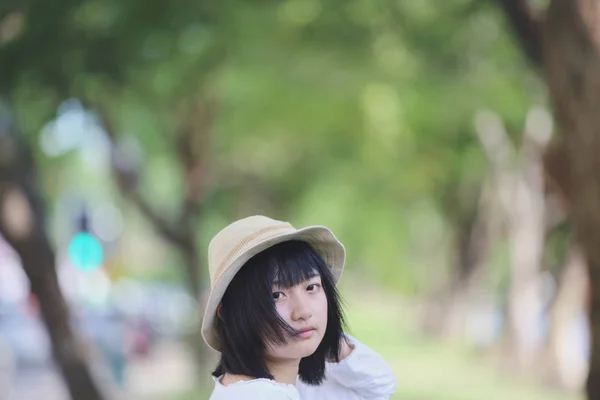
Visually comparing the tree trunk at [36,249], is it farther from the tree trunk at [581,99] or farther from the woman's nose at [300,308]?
the woman's nose at [300,308]

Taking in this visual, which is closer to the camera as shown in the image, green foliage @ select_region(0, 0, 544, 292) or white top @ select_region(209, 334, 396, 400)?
white top @ select_region(209, 334, 396, 400)

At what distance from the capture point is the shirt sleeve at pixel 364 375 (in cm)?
283

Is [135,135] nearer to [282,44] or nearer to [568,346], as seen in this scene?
[282,44]

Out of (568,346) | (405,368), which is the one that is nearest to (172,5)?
(568,346)

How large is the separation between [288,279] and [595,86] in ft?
9.10

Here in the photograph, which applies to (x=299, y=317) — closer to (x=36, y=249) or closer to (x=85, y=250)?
(x=36, y=249)

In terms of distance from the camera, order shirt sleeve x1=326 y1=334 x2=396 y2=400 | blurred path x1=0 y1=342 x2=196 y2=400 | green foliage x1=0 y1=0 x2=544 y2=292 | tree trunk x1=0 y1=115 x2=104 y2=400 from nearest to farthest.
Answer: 1. shirt sleeve x1=326 y1=334 x2=396 y2=400
2. green foliage x1=0 y1=0 x2=544 y2=292
3. tree trunk x1=0 y1=115 x2=104 y2=400
4. blurred path x1=0 y1=342 x2=196 y2=400

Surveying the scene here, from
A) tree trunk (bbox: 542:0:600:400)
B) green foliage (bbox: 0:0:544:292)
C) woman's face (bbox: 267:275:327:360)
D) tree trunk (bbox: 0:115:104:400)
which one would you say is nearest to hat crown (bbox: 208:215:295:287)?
woman's face (bbox: 267:275:327:360)

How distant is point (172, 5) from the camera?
7145 millimetres

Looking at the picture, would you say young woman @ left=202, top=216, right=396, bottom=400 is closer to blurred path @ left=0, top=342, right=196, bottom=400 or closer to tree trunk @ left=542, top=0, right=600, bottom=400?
tree trunk @ left=542, top=0, right=600, bottom=400

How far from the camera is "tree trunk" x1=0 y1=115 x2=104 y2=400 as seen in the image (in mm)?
9047

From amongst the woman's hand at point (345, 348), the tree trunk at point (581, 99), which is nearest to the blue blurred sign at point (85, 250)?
the tree trunk at point (581, 99)

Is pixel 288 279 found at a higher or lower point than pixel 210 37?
lower

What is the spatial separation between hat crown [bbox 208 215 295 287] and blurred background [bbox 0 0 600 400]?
8.94 ft
